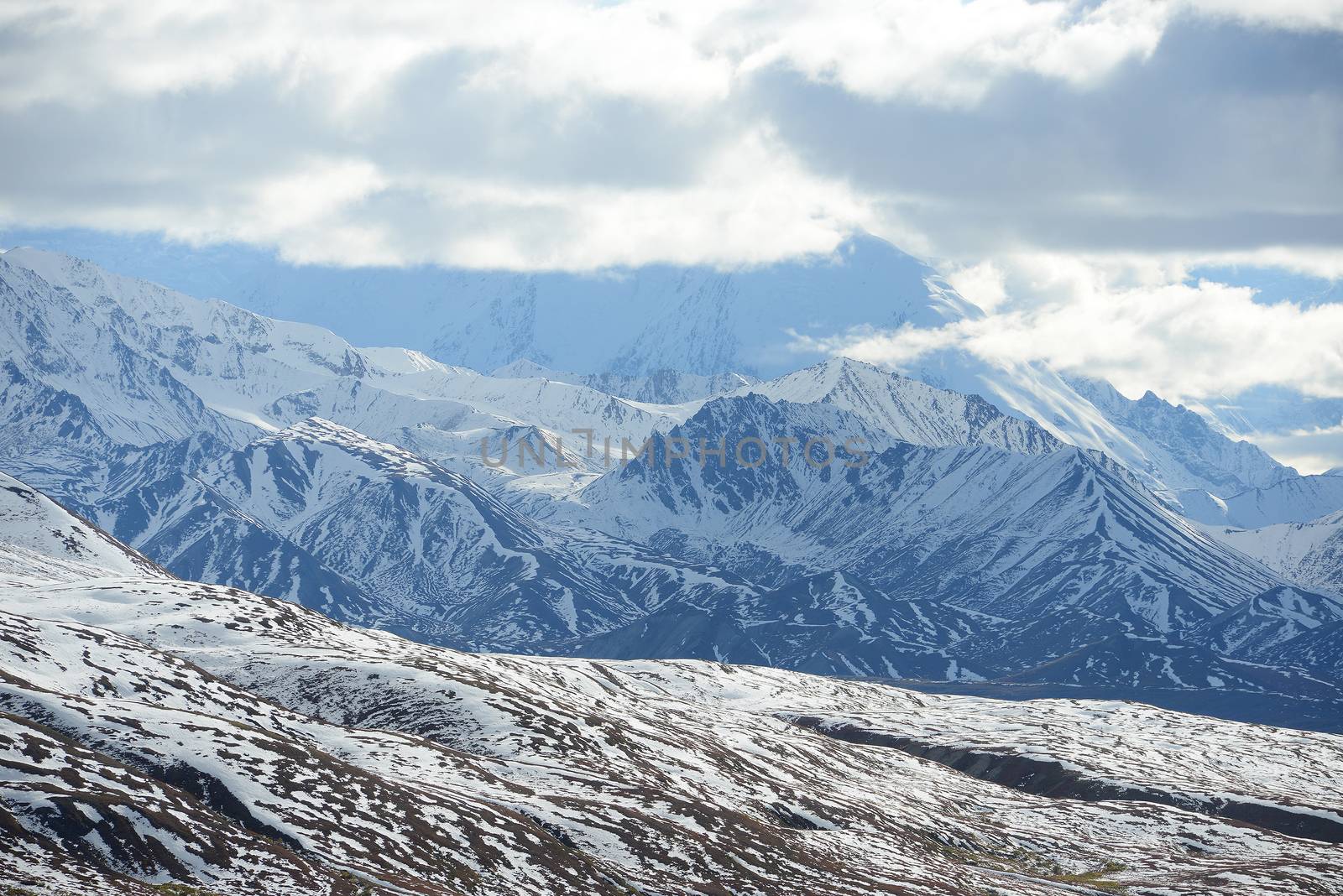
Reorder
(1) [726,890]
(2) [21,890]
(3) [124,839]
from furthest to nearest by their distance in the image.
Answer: (1) [726,890]
(3) [124,839]
(2) [21,890]

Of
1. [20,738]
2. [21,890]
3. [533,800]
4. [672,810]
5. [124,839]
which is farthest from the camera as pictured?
[672,810]

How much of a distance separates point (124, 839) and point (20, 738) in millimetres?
16491

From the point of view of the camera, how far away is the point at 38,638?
188 metres

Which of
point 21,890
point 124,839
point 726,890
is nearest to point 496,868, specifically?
point 726,890

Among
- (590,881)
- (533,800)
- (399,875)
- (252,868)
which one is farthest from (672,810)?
(252,868)

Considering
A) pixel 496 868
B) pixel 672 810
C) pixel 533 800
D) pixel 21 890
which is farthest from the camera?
pixel 672 810

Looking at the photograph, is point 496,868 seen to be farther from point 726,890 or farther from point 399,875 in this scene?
point 726,890

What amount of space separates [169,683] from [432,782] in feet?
121

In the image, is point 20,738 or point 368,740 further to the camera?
point 368,740

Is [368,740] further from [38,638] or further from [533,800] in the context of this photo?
[38,638]

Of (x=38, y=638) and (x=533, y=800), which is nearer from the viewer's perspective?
Answer: (x=533, y=800)

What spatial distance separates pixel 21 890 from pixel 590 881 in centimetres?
5526

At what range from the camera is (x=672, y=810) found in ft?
586

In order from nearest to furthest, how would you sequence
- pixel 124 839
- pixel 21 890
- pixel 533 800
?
pixel 21 890 < pixel 124 839 < pixel 533 800
